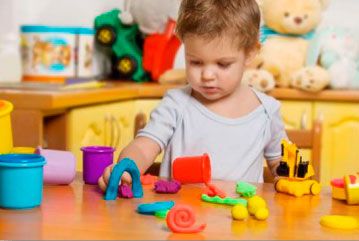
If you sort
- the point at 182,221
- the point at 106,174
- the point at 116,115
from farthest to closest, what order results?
the point at 116,115, the point at 106,174, the point at 182,221

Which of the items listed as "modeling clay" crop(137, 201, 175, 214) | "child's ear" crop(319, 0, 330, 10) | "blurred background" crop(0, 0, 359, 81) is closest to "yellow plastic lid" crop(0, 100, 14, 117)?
"modeling clay" crop(137, 201, 175, 214)

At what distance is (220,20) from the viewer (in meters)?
1.25

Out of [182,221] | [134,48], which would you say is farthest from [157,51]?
[182,221]

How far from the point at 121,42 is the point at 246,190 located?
177 centimetres

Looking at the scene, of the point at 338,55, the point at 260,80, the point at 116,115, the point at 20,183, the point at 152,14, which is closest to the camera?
the point at 20,183

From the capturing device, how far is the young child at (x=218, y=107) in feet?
4.08

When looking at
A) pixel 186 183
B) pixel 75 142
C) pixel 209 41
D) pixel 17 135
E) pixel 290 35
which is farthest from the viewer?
pixel 290 35

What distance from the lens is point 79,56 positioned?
245 cm

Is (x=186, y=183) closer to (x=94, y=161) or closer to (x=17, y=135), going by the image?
(x=94, y=161)

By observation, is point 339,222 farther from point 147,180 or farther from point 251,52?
point 251,52

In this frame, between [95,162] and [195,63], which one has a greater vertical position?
[195,63]

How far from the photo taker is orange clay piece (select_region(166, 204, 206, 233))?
792 mm

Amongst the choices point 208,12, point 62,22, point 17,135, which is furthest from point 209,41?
point 62,22

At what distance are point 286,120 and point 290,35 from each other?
34 cm
